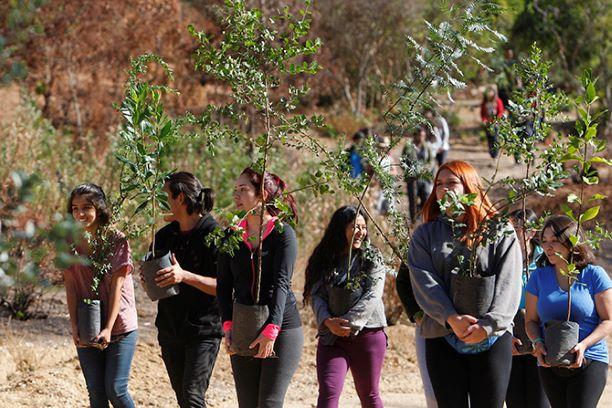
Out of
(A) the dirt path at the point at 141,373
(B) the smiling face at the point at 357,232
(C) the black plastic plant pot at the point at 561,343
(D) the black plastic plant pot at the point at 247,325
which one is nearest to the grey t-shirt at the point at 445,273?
(C) the black plastic plant pot at the point at 561,343

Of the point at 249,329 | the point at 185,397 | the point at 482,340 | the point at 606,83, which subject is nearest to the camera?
the point at 482,340

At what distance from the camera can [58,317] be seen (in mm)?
9281

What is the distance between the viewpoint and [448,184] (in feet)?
16.0

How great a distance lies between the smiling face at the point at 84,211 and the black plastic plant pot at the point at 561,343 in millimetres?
2398

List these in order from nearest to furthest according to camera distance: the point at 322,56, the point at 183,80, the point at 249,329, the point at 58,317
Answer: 1. the point at 249,329
2. the point at 58,317
3. the point at 183,80
4. the point at 322,56

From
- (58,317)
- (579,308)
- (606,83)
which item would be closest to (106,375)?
(579,308)

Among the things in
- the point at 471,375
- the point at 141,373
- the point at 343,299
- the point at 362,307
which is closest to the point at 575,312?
the point at 471,375

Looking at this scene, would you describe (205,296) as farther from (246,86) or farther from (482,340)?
(482,340)

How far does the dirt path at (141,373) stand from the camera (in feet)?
24.3

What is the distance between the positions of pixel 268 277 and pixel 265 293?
81mm

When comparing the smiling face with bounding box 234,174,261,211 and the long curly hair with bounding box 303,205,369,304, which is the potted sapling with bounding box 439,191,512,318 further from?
the long curly hair with bounding box 303,205,369,304

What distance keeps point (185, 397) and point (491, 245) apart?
1792 millimetres

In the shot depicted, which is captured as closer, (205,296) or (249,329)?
(249,329)

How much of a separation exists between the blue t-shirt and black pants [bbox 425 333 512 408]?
0.64m
